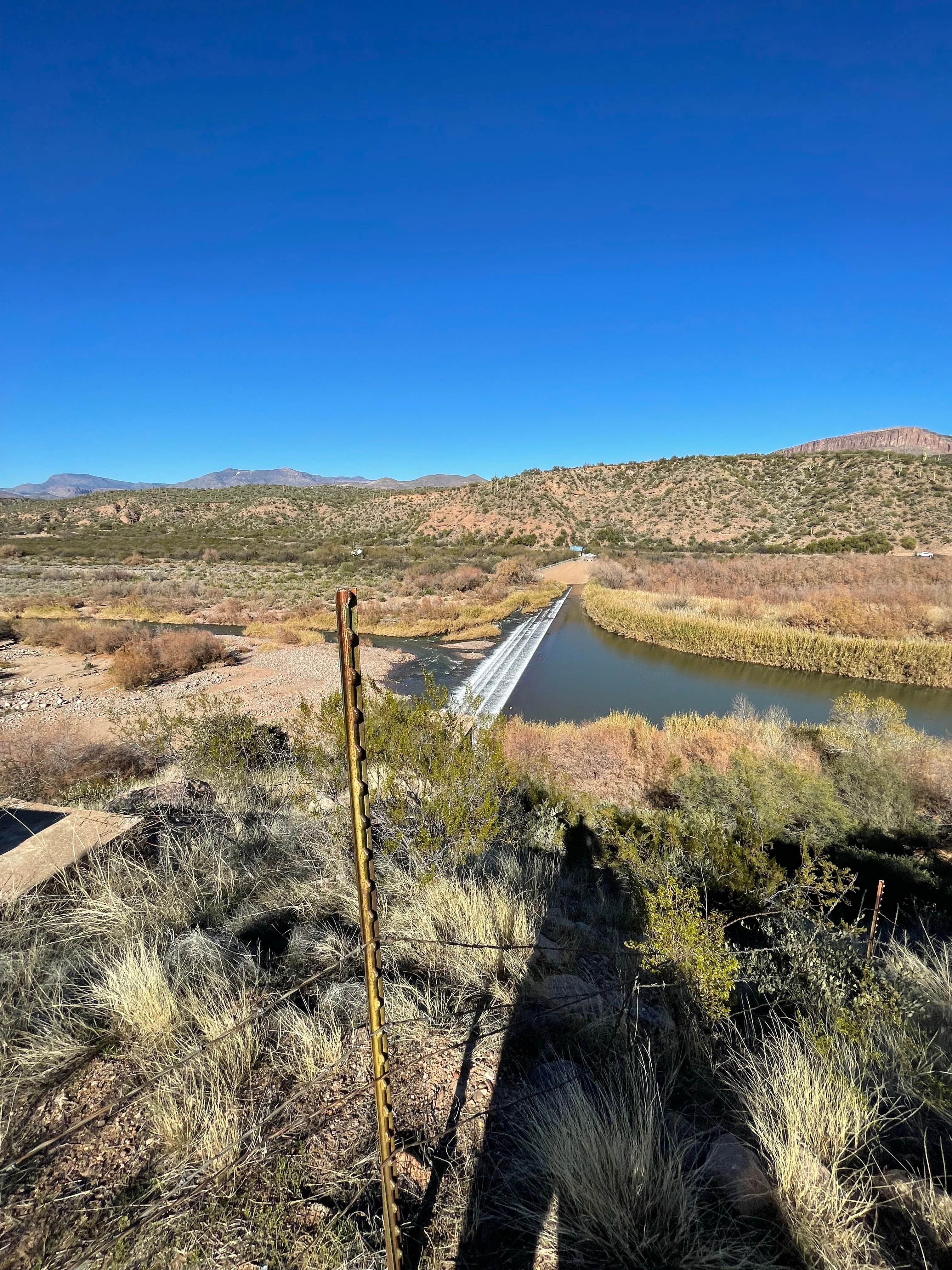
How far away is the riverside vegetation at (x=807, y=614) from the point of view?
17938mm

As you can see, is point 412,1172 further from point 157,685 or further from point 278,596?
point 278,596

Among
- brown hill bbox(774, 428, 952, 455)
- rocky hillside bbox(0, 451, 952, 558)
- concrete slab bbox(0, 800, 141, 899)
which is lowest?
concrete slab bbox(0, 800, 141, 899)

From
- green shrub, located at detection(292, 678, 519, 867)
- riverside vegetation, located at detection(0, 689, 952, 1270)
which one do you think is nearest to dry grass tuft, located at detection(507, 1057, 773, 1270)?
riverside vegetation, located at detection(0, 689, 952, 1270)

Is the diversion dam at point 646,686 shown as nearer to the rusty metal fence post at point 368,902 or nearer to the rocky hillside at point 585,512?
the rusty metal fence post at point 368,902

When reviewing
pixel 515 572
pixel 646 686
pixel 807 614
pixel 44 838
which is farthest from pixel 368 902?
pixel 515 572

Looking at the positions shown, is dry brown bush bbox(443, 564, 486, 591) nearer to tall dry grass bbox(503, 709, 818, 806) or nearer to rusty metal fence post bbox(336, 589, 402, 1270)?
tall dry grass bbox(503, 709, 818, 806)

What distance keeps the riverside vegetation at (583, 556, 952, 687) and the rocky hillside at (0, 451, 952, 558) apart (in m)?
19.3

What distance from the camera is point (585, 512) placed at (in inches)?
2554

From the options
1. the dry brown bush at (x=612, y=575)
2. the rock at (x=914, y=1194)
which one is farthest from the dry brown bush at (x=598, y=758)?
the dry brown bush at (x=612, y=575)

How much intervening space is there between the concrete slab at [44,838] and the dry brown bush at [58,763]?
2.54m

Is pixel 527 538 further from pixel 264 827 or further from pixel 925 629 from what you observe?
pixel 264 827

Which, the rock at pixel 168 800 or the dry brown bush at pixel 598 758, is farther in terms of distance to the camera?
the dry brown bush at pixel 598 758

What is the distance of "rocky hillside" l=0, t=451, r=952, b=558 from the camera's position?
162 feet

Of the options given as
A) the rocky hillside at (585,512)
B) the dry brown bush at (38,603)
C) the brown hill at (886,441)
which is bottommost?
the dry brown bush at (38,603)
